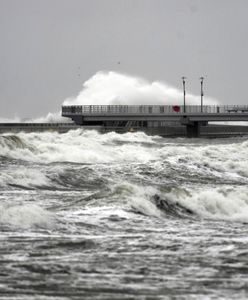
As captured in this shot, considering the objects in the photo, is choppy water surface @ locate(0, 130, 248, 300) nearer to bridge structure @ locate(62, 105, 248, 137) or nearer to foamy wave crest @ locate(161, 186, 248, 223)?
foamy wave crest @ locate(161, 186, 248, 223)

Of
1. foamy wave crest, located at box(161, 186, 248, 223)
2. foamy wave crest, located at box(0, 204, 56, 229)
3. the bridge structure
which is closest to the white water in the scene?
foamy wave crest, located at box(161, 186, 248, 223)

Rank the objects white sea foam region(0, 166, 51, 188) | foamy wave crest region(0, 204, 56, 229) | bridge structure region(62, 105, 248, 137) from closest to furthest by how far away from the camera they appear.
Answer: foamy wave crest region(0, 204, 56, 229) < white sea foam region(0, 166, 51, 188) < bridge structure region(62, 105, 248, 137)

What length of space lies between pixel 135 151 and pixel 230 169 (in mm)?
11404

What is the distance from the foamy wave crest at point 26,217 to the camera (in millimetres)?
13422

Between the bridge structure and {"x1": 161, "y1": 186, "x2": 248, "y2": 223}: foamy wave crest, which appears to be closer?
{"x1": 161, "y1": 186, "x2": 248, "y2": 223}: foamy wave crest

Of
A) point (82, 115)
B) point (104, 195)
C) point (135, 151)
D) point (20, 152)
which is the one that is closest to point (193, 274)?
point (104, 195)

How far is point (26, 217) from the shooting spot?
13.7 meters

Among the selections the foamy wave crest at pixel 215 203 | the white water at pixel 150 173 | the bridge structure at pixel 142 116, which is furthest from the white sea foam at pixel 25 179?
the bridge structure at pixel 142 116

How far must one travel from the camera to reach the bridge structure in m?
88.0

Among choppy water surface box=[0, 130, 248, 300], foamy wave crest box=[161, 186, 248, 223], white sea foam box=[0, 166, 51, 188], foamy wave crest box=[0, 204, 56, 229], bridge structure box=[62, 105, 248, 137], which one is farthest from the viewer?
bridge structure box=[62, 105, 248, 137]

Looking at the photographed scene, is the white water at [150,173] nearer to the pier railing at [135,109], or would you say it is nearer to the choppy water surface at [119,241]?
the choppy water surface at [119,241]

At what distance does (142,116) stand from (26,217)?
75.1 metres

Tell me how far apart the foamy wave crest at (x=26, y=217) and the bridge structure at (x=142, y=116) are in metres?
70.3

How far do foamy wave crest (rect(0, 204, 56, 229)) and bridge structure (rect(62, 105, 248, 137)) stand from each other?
70296mm
